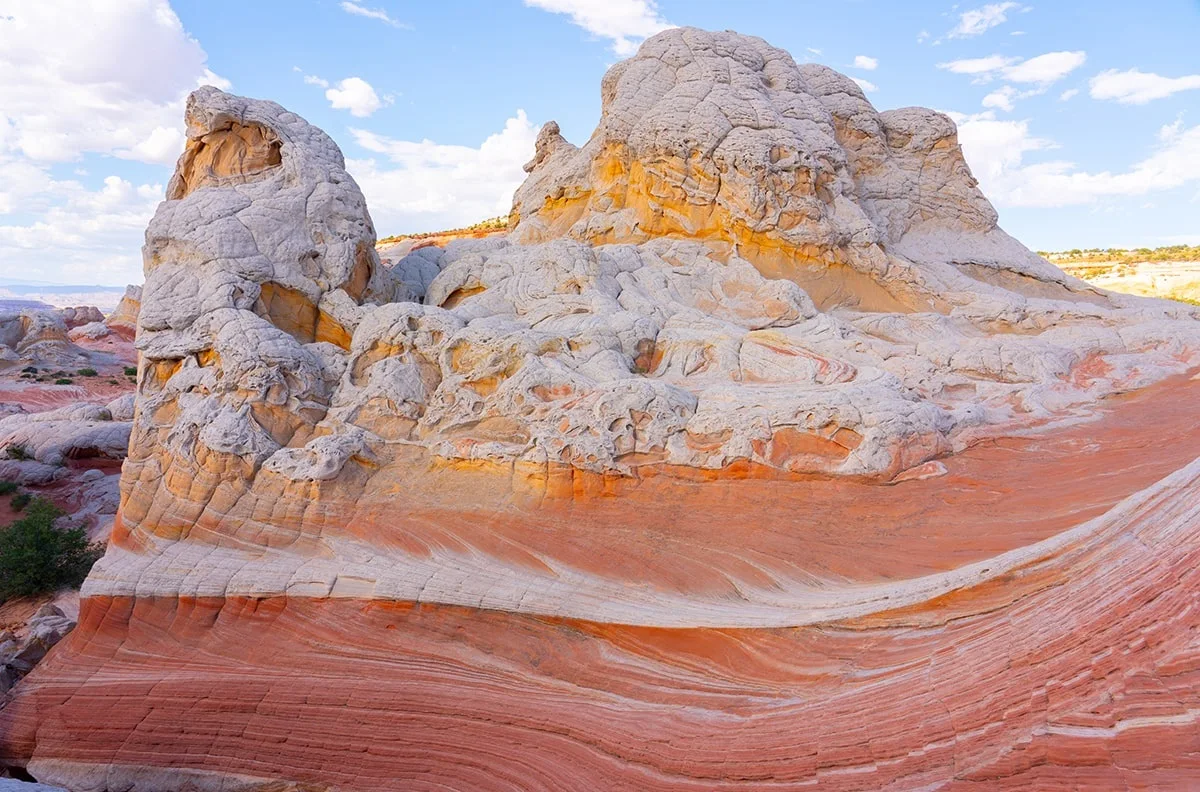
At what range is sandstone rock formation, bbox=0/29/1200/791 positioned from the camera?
4.05 m

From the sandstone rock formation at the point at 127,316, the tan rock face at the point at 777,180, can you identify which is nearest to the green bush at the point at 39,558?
the tan rock face at the point at 777,180

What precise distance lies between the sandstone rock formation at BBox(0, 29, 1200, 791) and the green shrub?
949cm

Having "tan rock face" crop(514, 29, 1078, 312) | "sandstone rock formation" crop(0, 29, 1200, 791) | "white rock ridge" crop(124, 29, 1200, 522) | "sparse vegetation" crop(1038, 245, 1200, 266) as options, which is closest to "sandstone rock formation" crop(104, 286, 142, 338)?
"tan rock face" crop(514, 29, 1078, 312)

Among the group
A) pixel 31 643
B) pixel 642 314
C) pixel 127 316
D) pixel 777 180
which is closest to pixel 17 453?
pixel 31 643

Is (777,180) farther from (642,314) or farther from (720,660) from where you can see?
(720,660)

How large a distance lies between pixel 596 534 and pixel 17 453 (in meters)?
14.1

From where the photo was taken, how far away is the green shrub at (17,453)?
47.8 ft

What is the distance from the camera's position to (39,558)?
9719 mm

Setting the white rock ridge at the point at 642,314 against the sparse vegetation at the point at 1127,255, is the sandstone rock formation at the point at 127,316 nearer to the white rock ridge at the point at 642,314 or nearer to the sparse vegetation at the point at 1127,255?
the white rock ridge at the point at 642,314

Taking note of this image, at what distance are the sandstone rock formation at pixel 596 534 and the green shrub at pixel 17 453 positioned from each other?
Answer: 9.49 meters

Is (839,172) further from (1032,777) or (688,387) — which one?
(1032,777)

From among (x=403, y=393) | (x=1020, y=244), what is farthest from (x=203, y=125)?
(x=1020, y=244)

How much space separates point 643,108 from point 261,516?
23.1 feet

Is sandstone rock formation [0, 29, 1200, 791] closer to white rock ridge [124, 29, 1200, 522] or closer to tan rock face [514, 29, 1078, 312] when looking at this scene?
white rock ridge [124, 29, 1200, 522]
